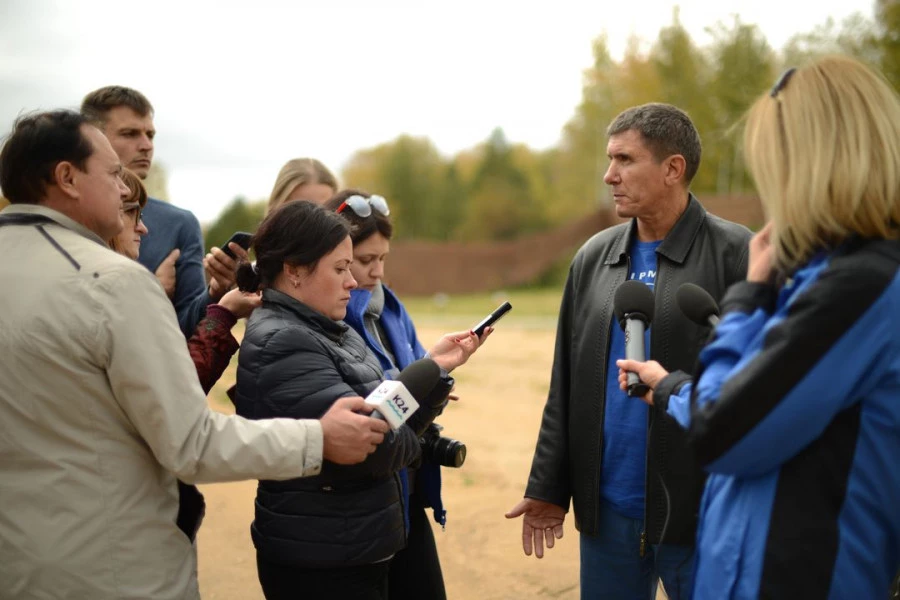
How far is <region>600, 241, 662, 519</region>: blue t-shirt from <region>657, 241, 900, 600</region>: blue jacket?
118 centimetres

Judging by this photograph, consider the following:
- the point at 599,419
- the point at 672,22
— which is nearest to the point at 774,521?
the point at 599,419

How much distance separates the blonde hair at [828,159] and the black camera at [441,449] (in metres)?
1.91

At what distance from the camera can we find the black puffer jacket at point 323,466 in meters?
2.77

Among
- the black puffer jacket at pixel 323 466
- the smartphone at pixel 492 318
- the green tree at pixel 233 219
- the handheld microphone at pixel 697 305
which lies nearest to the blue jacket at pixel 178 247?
the black puffer jacket at pixel 323 466

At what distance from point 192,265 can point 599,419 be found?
7.12 feet

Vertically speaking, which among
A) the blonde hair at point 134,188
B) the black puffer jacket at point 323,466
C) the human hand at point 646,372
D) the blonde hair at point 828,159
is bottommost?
the black puffer jacket at point 323,466

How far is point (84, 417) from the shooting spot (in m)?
2.22

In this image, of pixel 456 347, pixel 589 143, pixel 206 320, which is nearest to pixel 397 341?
pixel 456 347

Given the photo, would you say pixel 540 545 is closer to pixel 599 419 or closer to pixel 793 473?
pixel 599 419

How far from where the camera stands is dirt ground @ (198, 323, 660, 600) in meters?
5.41

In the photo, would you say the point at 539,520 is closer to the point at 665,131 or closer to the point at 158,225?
the point at 665,131

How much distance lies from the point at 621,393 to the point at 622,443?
20 centimetres

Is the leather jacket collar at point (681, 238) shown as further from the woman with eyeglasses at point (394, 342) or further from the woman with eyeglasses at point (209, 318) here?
the woman with eyeglasses at point (209, 318)

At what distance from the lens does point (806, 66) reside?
2.13 meters
